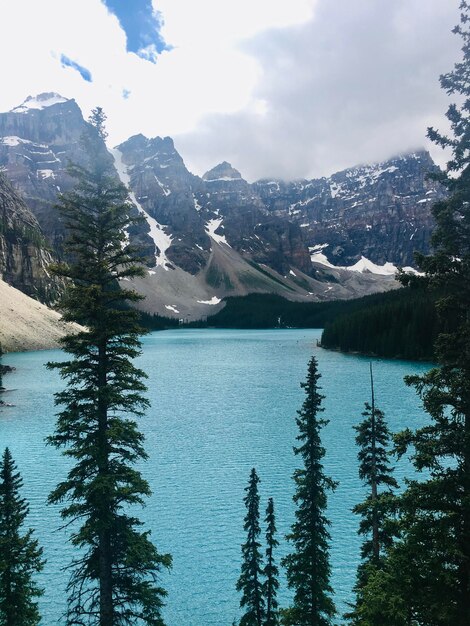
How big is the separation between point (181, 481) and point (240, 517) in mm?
8552

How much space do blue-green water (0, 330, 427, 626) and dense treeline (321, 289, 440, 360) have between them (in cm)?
2220

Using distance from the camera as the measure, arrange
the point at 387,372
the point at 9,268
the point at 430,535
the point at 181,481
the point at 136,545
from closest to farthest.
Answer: the point at 430,535 < the point at 136,545 < the point at 181,481 < the point at 387,372 < the point at 9,268

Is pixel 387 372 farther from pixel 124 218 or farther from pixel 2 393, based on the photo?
pixel 124 218

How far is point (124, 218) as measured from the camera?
1930cm

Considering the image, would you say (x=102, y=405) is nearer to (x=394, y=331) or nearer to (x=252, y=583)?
(x=252, y=583)

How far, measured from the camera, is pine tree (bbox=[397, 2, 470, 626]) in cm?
1175

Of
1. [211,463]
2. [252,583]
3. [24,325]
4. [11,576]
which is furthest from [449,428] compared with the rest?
[24,325]

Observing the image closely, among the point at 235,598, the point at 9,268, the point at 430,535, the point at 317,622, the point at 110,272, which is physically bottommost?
the point at 235,598

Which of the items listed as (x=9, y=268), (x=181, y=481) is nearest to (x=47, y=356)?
(x=9, y=268)

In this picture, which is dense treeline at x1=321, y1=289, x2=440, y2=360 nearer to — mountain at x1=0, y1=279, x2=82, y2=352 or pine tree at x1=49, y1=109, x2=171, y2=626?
mountain at x1=0, y1=279, x2=82, y2=352

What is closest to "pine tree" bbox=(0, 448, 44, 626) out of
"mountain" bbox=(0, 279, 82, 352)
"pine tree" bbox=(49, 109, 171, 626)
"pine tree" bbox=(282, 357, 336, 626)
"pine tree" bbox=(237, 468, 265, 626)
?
"pine tree" bbox=(49, 109, 171, 626)

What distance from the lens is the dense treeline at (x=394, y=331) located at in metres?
123

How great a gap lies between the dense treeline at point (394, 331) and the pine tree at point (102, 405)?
10340 cm

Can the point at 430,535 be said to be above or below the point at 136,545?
above
